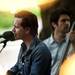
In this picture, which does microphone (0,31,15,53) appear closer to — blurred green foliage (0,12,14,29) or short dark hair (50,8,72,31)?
blurred green foliage (0,12,14,29)

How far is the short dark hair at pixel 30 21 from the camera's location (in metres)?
0.75

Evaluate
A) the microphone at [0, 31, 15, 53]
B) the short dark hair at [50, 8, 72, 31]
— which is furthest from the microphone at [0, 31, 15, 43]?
the short dark hair at [50, 8, 72, 31]

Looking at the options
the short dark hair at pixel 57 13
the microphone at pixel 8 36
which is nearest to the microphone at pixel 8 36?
the microphone at pixel 8 36

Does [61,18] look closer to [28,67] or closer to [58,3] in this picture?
[58,3]

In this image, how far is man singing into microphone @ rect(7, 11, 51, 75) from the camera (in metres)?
0.74

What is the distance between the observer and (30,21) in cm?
75

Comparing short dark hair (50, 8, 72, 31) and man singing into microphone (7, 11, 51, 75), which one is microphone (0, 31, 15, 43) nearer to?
man singing into microphone (7, 11, 51, 75)

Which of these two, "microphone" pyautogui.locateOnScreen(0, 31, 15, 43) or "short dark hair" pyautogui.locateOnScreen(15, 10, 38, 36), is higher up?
"short dark hair" pyautogui.locateOnScreen(15, 10, 38, 36)

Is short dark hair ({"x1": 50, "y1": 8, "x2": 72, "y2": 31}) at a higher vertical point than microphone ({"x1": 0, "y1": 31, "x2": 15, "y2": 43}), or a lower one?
higher

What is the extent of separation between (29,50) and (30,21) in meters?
0.12

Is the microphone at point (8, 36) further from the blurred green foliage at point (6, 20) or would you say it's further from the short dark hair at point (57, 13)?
the short dark hair at point (57, 13)

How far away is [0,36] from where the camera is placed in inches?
30.0

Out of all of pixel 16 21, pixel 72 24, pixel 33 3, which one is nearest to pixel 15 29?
pixel 16 21

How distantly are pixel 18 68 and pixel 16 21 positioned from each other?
195 millimetres
